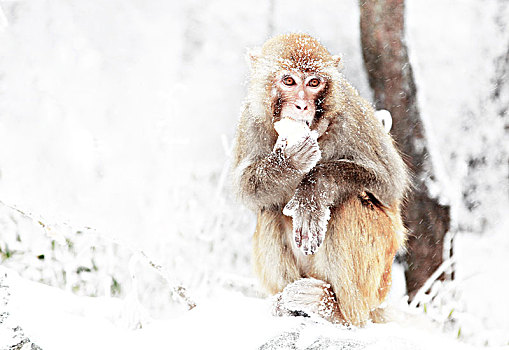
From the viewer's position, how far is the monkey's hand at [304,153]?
234 centimetres

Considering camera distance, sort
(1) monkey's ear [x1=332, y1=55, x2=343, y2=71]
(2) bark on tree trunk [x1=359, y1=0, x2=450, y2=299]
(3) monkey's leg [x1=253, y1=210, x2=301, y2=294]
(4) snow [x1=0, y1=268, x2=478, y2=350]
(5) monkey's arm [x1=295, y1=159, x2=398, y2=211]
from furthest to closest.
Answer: (2) bark on tree trunk [x1=359, y1=0, x2=450, y2=299]
(3) monkey's leg [x1=253, y1=210, x2=301, y2=294]
(1) monkey's ear [x1=332, y1=55, x2=343, y2=71]
(5) monkey's arm [x1=295, y1=159, x2=398, y2=211]
(4) snow [x1=0, y1=268, x2=478, y2=350]

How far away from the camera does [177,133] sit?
22.9ft

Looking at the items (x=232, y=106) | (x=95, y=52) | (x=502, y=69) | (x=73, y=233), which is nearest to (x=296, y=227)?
(x=73, y=233)

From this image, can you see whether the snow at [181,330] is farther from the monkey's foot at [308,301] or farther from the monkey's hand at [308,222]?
the monkey's hand at [308,222]

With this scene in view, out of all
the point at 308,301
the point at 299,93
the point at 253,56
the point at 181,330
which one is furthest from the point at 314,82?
the point at 181,330

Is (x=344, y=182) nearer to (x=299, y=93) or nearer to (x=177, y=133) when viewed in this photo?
(x=299, y=93)

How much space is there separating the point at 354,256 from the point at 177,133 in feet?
15.5

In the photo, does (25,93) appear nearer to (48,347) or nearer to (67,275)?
(67,275)

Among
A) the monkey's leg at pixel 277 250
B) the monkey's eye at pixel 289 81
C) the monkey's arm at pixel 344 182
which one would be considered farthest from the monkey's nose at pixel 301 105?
the monkey's leg at pixel 277 250

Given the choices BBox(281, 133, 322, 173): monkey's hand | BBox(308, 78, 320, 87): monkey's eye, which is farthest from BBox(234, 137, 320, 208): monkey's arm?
BBox(308, 78, 320, 87): monkey's eye

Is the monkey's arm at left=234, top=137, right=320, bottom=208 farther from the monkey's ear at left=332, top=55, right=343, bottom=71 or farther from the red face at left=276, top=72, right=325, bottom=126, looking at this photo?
the monkey's ear at left=332, top=55, right=343, bottom=71

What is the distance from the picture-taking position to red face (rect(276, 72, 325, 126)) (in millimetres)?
2344

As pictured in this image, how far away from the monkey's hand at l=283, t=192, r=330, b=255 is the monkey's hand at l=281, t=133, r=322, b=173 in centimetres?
14

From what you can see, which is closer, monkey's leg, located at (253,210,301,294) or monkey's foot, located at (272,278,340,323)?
monkey's foot, located at (272,278,340,323)
